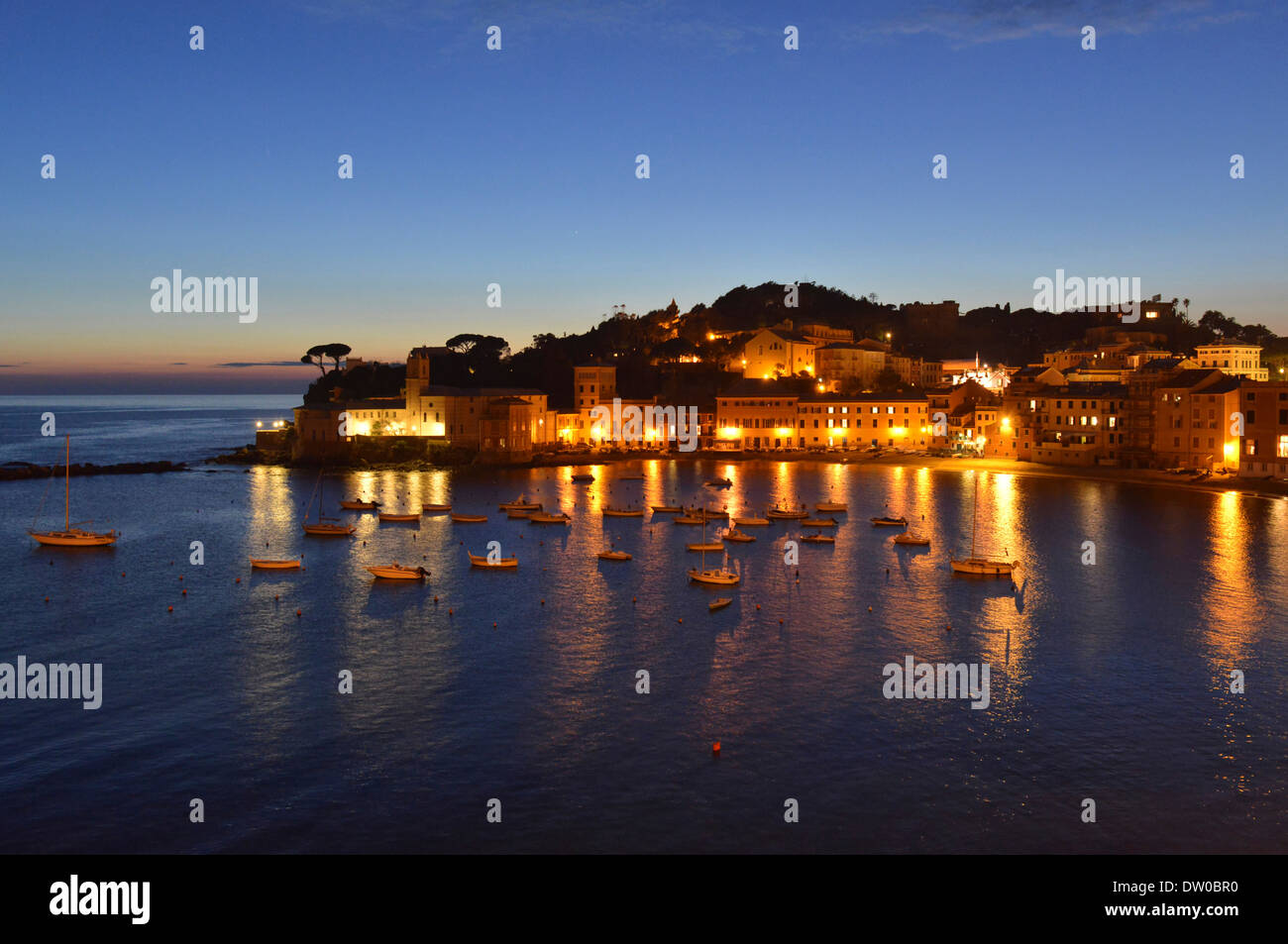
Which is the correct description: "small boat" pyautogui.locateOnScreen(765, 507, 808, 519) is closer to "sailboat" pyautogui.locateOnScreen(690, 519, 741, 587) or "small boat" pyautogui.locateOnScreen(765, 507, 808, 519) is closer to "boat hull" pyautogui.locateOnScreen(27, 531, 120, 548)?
"sailboat" pyautogui.locateOnScreen(690, 519, 741, 587)

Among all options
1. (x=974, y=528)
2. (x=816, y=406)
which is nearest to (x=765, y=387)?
(x=816, y=406)

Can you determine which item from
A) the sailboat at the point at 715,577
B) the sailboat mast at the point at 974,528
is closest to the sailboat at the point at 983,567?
the sailboat mast at the point at 974,528

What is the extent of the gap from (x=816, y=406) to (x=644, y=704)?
76.6m

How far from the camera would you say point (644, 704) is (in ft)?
70.7

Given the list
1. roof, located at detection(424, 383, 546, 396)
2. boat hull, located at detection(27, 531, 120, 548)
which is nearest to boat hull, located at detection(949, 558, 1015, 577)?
boat hull, located at detection(27, 531, 120, 548)

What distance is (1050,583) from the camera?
3534 cm

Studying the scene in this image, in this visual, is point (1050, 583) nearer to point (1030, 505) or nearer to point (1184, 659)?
point (1184, 659)

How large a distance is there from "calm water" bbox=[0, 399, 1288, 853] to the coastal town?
30.4 m

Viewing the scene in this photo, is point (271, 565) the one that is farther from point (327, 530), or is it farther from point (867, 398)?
point (867, 398)

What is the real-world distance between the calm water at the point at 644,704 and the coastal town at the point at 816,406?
30410 mm

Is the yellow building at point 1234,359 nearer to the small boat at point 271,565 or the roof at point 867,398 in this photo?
the roof at point 867,398

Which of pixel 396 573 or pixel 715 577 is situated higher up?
pixel 396 573
